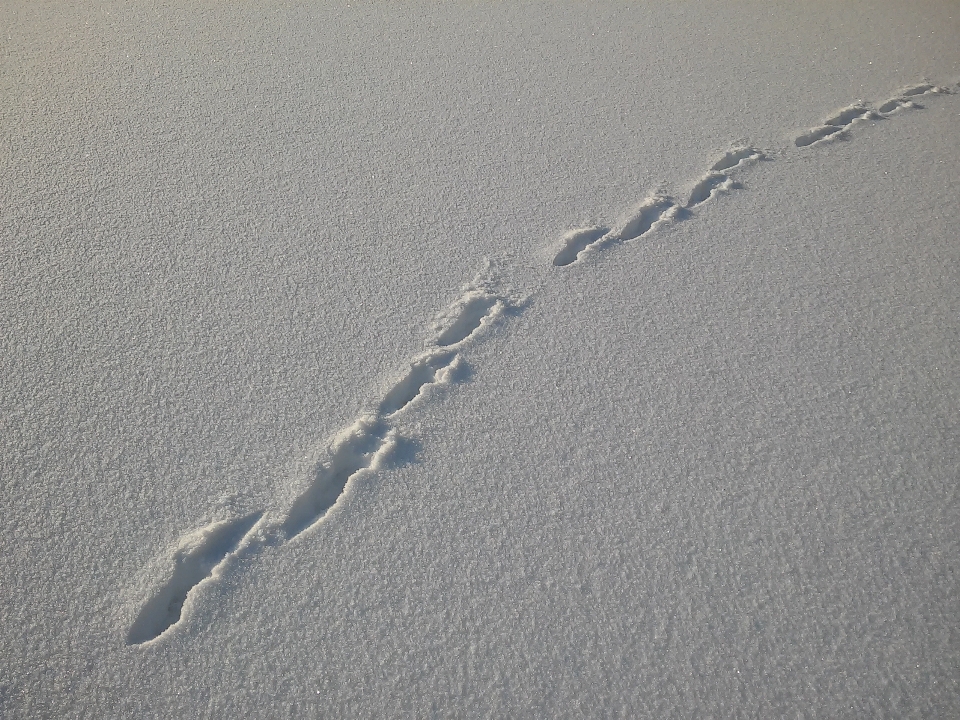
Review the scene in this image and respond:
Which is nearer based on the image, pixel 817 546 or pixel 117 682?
pixel 117 682

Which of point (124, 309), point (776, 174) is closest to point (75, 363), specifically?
point (124, 309)

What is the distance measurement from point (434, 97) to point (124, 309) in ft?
4.02

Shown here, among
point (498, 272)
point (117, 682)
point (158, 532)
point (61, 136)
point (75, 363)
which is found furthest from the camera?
point (61, 136)

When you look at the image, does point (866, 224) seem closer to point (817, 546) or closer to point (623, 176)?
point (623, 176)

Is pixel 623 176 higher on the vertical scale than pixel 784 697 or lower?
higher

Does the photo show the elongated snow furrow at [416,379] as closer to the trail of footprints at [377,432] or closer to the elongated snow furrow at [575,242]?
the trail of footprints at [377,432]

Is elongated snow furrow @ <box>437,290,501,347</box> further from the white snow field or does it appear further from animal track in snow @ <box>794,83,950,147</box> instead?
animal track in snow @ <box>794,83,950,147</box>

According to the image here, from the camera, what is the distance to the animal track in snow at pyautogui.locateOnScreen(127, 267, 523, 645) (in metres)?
1.23

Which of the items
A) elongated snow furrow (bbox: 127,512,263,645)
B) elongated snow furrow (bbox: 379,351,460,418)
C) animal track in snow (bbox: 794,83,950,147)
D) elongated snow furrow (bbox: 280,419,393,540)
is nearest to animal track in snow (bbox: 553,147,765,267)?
animal track in snow (bbox: 794,83,950,147)

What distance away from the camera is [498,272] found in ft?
5.91

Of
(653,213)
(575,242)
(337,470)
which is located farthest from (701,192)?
(337,470)

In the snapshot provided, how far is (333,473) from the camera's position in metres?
1.40

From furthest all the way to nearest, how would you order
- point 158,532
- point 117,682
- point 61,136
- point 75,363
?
point 61,136, point 75,363, point 158,532, point 117,682

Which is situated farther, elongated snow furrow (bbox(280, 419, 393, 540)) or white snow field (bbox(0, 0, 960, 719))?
elongated snow furrow (bbox(280, 419, 393, 540))
